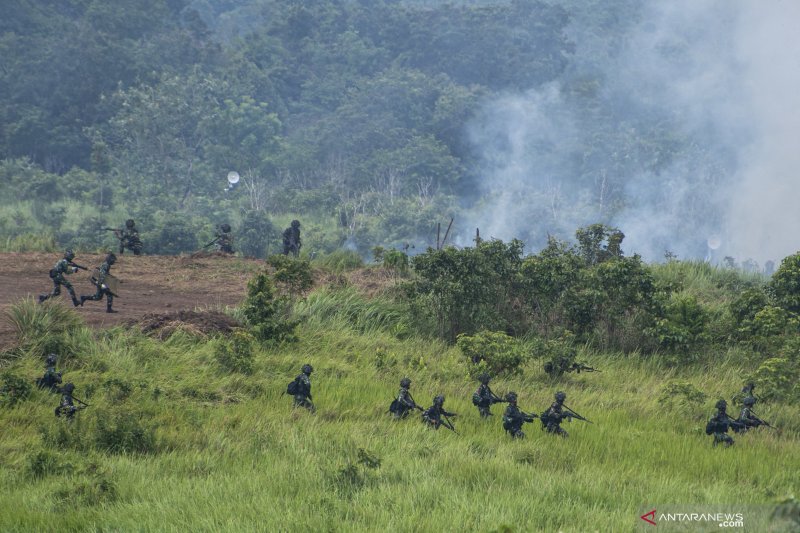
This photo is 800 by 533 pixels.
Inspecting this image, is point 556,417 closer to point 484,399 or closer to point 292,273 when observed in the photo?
point 484,399

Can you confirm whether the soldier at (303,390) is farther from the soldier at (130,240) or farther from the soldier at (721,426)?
the soldier at (130,240)

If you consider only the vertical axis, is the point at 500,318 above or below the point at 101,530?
above

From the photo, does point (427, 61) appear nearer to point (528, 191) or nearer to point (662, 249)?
point (528, 191)

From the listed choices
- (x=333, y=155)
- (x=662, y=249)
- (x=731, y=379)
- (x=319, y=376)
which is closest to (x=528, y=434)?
(x=319, y=376)

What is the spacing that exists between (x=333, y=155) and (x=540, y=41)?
21084 millimetres

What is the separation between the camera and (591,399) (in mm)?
14125

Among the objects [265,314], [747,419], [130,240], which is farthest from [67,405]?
[130,240]

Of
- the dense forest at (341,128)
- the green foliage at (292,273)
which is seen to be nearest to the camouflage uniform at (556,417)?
the green foliage at (292,273)

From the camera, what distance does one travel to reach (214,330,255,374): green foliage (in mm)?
14133

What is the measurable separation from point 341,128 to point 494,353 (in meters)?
41.6

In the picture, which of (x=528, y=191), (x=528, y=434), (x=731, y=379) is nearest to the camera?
(x=528, y=434)

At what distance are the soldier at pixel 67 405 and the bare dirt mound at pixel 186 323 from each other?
4.12 meters

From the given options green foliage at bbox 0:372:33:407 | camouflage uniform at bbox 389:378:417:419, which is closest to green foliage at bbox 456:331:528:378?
camouflage uniform at bbox 389:378:417:419

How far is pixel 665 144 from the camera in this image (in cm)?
5584
